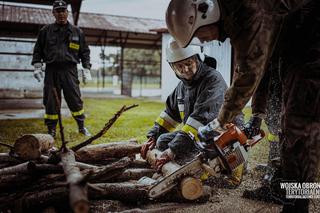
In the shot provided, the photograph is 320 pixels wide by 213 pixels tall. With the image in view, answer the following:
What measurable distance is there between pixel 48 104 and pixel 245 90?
14.4ft

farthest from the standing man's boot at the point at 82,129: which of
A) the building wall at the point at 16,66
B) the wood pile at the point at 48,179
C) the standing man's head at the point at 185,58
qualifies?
the building wall at the point at 16,66

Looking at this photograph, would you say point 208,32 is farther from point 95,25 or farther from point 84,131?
point 95,25

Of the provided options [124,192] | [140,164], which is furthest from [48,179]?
[140,164]

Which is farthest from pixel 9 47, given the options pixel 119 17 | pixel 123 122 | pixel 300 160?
pixel 119 17

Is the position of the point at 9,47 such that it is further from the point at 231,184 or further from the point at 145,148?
the point at 231,184

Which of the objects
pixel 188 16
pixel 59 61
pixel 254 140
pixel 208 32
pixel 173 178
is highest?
pixel 188 16

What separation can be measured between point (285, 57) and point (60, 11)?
459 centimetres

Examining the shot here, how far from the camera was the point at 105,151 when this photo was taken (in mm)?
3564

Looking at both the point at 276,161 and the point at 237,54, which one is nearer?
the point at 237,54

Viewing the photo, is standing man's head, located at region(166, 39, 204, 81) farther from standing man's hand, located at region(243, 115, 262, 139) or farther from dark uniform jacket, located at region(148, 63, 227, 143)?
standing man's hand, located at region(243, 115, 262, 139)

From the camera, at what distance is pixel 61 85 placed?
5.93 metres

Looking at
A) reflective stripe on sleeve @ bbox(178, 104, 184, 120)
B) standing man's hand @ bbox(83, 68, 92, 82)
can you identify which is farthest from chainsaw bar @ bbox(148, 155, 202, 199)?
standing man's hand @ bbox(83, 68, 92, 82)

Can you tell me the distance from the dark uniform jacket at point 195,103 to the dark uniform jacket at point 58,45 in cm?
288

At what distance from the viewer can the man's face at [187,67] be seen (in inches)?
135
